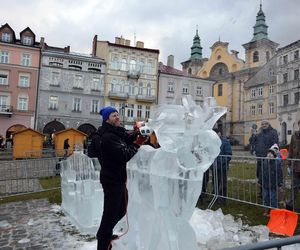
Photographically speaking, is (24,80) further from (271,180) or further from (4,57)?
(271,180)

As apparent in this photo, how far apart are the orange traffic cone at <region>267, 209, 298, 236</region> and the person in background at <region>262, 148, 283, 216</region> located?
1.92ft

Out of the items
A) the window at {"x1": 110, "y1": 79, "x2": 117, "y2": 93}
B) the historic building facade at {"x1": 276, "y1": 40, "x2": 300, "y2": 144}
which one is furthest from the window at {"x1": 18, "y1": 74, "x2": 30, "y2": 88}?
the historic building facade at {"x1": 276, "y1": 40, "x2": 300, "y2": 144}

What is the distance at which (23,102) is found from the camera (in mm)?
35844

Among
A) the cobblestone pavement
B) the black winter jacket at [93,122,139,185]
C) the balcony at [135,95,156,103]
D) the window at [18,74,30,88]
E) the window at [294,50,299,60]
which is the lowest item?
the cobblestone pavement

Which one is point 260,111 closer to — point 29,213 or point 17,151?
point 17,151

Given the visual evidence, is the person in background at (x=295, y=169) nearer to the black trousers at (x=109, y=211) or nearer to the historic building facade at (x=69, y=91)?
the black trousers at (x=109, y=211)

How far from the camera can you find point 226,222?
5.77 meters

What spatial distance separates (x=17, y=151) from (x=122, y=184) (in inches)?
685

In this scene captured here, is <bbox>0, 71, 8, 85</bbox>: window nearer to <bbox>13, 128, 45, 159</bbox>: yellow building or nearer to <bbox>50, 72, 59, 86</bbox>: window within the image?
<bbox>50, 72, 59, 86</bbox>: window

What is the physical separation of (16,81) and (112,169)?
3597 cm

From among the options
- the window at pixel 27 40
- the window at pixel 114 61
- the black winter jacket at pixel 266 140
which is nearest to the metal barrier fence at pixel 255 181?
the black winter jacket at pixel 266 140

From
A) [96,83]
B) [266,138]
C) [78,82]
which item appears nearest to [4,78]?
[78,82]

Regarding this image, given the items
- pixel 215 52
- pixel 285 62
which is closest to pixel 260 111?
pixel 285 62

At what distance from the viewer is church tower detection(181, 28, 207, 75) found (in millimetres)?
62194
